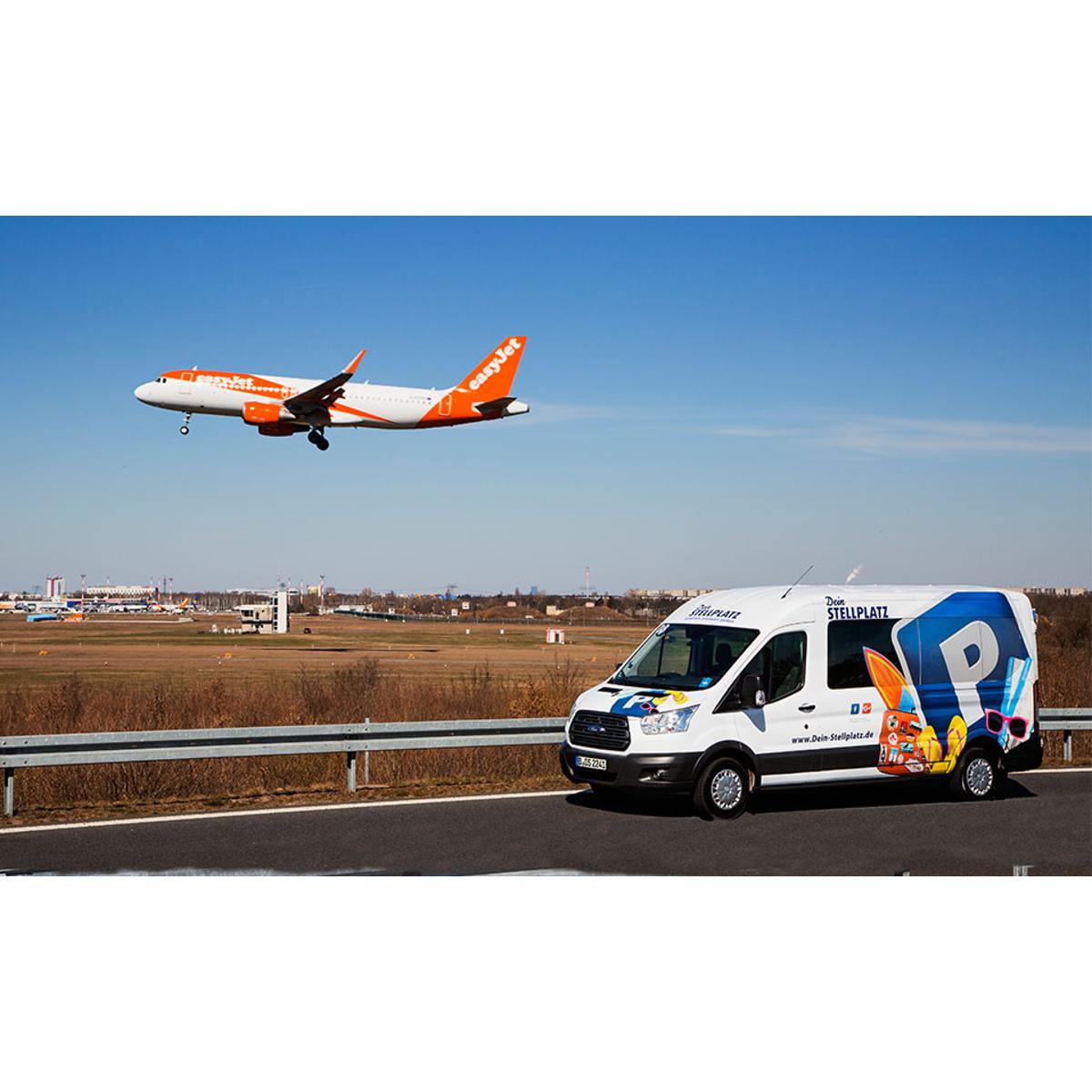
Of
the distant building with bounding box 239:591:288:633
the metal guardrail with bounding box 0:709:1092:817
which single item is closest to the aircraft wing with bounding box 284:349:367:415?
the metal guardrail with bounding box 0:709:1092:817

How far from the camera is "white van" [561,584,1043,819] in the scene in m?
12.2

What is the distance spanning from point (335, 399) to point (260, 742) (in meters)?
15.5

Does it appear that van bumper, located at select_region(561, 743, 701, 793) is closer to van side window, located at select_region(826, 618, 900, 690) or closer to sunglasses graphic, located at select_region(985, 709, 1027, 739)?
van side window, located at select_region(826, 618, 900, 690)

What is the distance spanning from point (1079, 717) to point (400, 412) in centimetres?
1686

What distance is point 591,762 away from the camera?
41.0 ft

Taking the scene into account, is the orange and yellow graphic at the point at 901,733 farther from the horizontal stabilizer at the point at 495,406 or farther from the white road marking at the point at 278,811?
the horizontal stabilizer at the point at 495,406

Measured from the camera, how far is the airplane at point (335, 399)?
87.0ft

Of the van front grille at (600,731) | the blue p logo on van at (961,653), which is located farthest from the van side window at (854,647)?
the van front grille at (600,731)

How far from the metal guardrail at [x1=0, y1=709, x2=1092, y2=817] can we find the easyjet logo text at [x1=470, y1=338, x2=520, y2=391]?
1589 cm

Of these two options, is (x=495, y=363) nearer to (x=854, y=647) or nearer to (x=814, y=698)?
(x=854, y=647)

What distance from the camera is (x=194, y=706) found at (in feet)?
70.9

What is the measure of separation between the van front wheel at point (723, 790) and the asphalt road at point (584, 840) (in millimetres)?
208

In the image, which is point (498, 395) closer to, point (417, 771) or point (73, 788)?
point (417, 771)

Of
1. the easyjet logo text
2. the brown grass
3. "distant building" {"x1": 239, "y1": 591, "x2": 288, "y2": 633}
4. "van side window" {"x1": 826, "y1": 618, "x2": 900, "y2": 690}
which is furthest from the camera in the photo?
"distant building" {"x1": 239, "y1": 591, "x2": 288, "y2": 633}
